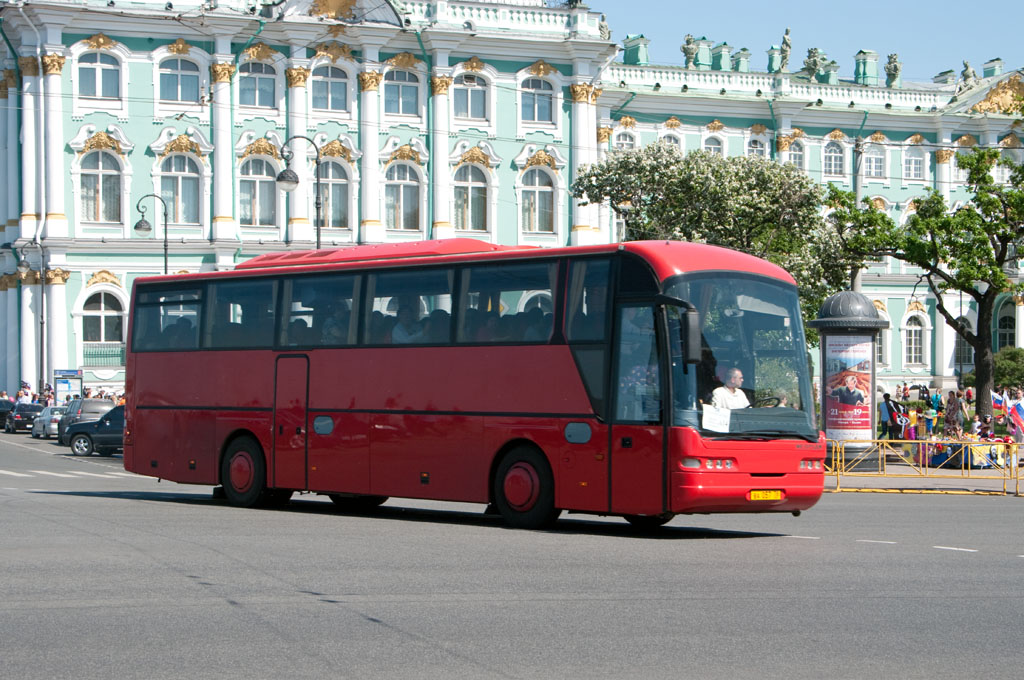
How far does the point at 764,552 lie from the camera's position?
15.1m

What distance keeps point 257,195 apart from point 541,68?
13.5m

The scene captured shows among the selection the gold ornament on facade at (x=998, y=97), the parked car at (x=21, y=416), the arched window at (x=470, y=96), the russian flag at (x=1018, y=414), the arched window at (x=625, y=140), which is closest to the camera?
the russian flag at (x=1018, y=414)

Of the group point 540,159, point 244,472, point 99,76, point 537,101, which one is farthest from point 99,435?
point 537,101

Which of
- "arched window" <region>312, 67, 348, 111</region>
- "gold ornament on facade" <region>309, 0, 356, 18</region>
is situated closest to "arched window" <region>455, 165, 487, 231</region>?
"arched window" <region>312, 67, 348, 111</region>

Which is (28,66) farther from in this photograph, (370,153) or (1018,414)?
(1018,414)

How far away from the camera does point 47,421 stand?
52.9 m

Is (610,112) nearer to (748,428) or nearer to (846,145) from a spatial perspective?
(846,145)

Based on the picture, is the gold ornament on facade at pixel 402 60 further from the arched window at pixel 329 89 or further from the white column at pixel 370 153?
the arched window at pixel 329 89

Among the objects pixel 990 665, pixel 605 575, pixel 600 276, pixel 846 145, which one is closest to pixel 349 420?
pixel 600 276

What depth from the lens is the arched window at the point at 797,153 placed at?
260 ft

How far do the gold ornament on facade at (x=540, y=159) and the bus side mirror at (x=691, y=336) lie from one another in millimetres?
48793

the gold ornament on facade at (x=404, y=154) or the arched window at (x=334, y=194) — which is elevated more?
the gold ornament on facade at (x=404, y=154)

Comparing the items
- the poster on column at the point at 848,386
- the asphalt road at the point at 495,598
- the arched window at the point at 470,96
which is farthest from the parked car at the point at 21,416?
the asphalt road at the point at 495,598

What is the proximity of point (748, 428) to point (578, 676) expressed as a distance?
822 centimetres
